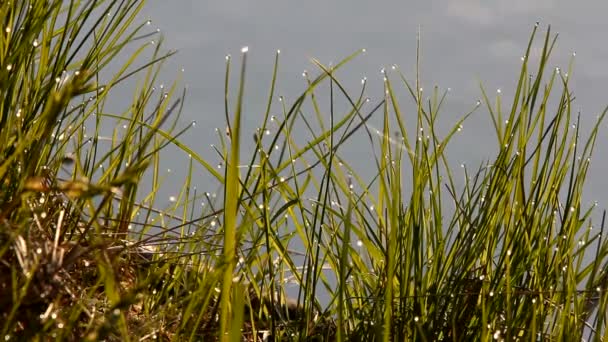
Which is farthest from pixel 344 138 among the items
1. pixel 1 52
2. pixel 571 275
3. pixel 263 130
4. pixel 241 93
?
pixel 241 93

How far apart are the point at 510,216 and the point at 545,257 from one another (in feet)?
0.30

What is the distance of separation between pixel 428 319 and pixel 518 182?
0.93 feet

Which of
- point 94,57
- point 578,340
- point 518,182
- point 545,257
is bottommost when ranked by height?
point 578,340

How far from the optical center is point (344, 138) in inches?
51.0

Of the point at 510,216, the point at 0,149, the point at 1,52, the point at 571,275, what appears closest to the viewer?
the point at 0,149

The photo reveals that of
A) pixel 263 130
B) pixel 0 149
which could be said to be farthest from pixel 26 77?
pixel 263 130

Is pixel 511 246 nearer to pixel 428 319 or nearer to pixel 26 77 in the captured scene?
pixel 428 319

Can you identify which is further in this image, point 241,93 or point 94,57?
point 94,57

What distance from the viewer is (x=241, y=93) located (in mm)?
711

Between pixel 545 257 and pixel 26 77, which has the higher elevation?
pixel 26 77

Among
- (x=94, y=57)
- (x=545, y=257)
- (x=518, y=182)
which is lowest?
(x=545, y=257)

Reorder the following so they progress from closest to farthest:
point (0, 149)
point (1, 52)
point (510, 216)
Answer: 1. point (0, 149)
2. point (1, 52)
3. point (510, 216)

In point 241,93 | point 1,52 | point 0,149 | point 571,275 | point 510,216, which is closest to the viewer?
point 241,93

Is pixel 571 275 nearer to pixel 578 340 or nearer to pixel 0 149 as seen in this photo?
pixel 578 340
